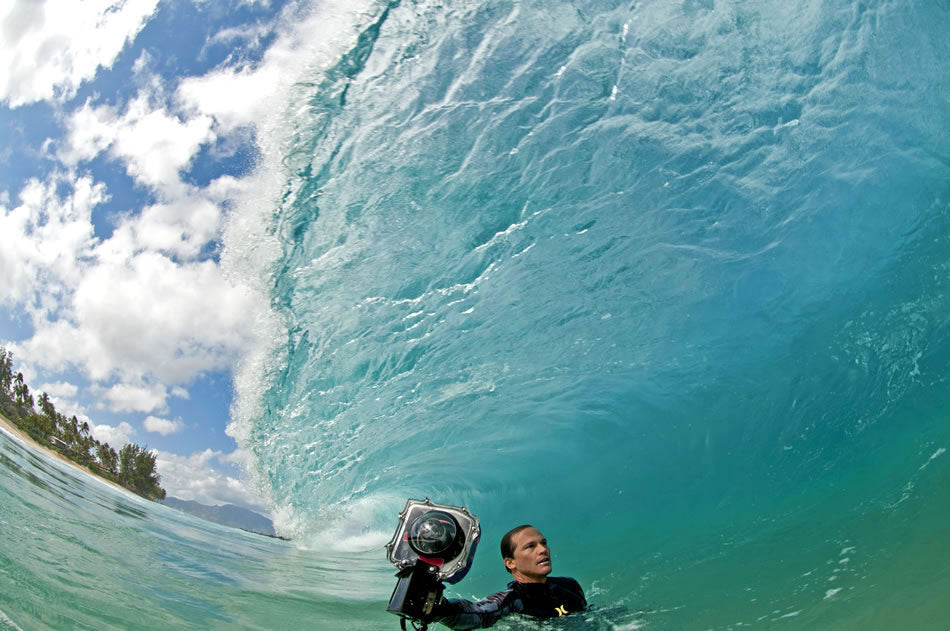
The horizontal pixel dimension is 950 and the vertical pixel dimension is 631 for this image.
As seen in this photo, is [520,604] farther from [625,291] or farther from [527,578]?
[625,291]

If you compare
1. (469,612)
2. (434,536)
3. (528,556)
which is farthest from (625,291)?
(434,536)

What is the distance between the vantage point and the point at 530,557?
339 cm

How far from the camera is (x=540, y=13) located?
622cm

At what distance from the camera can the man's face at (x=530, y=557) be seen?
337cm

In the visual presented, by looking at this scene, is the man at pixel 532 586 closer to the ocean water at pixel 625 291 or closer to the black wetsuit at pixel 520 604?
the black wetsuit at pixel 520 604

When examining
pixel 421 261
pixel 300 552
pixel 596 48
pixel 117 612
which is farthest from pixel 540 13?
pixel 300 552

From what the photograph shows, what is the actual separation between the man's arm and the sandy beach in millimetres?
24965

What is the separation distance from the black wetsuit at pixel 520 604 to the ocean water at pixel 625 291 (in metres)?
1.54

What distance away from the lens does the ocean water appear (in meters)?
5.95

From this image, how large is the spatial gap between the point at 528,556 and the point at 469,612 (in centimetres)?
87

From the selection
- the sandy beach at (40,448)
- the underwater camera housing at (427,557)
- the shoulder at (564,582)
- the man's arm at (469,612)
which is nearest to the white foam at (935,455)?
the shoulder at (564,582)

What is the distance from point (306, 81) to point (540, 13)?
121 inches

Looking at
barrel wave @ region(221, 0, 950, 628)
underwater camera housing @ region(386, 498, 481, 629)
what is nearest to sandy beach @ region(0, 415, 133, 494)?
barrel wave @ region(221, 0, 950, 628)

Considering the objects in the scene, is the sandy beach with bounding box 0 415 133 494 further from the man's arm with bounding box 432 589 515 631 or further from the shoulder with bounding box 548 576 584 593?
the man's arm with bounding box 432 589 515 631
